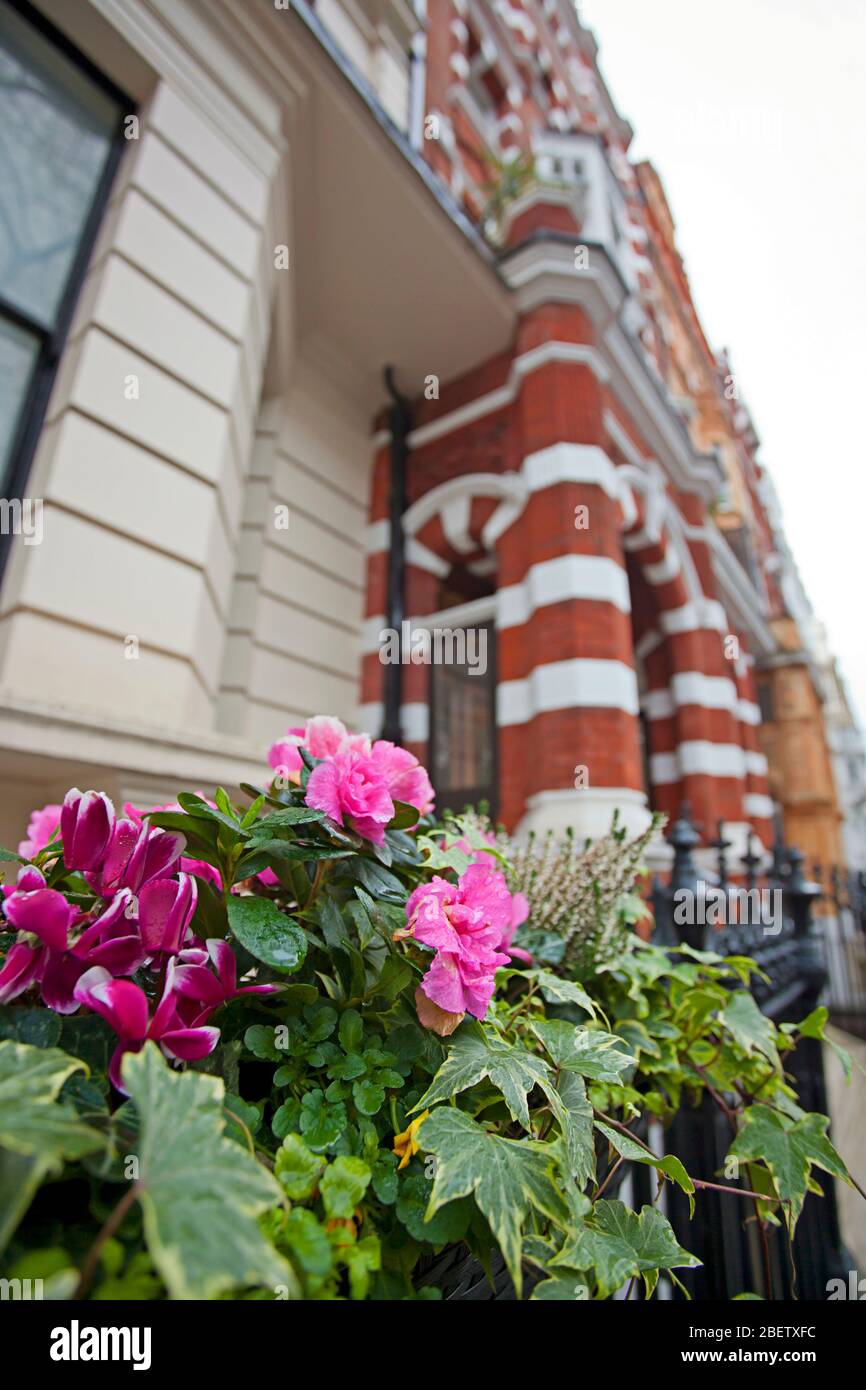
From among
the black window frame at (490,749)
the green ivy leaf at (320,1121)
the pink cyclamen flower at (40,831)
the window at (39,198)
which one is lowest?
the green ivy leaf at (320,1121)

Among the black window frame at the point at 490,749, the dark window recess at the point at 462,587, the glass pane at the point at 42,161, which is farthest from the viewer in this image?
the dark window recess at the point at 462,587

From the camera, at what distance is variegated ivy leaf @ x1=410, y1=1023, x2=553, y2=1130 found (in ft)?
1.65

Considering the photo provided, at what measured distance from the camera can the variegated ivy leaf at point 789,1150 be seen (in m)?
→ 0.70

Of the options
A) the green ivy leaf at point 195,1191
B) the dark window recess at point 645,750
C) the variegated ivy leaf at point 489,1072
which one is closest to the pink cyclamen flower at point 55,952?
the green ivy leaf at point 195,1191

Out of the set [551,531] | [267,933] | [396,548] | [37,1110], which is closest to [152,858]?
[267,933]

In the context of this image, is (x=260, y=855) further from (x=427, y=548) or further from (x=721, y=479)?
(x=721, y=479)

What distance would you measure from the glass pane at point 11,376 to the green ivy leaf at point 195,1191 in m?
2.35

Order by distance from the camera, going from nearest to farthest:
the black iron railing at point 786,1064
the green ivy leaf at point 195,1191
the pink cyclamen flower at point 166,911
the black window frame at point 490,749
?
the green ivy leaf at point 195,1191 < the pink cyclamen flower at point 166,911 < the black iron railing at point 786,1064 < the black window frame at point 490,749

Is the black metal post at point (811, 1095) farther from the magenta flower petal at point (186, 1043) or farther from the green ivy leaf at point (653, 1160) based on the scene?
the magenta flower petal at point (186, 1043)

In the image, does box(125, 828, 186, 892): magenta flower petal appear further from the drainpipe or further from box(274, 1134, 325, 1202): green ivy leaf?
the drainpipe

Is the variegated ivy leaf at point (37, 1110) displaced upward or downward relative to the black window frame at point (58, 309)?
downward

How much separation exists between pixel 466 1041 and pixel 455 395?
15.3ft

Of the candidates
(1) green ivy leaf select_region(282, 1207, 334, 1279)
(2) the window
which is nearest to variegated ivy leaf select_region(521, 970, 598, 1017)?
(1) green ivy leaf select_region(282, 1207, 334, 1279)

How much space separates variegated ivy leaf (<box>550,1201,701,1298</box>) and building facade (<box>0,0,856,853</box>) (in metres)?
1.53
